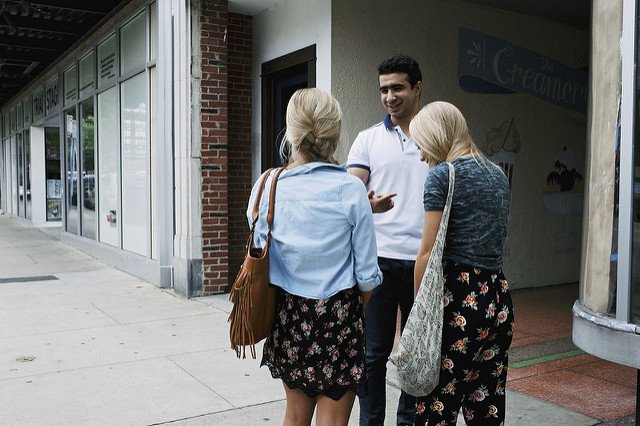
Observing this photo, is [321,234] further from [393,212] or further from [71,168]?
[71,168]

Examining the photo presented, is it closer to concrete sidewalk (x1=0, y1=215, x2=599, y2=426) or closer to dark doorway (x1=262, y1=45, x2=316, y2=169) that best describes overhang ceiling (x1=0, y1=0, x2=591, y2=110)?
dark doorway (x1=262, y1=45, x2=316, y2=169)

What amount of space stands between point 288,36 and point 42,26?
20.6 ft

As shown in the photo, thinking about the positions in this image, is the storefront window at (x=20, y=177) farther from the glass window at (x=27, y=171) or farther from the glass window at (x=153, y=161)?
the glass window at (x=153, y=161)

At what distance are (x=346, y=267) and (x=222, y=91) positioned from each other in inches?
223

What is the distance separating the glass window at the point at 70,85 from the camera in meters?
13.1

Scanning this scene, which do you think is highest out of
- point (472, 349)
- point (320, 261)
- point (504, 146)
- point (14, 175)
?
point (504, 146)

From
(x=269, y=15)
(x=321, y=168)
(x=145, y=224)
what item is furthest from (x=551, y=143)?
(x=321, y=168)

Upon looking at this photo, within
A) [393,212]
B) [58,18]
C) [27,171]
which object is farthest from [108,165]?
[27,171]

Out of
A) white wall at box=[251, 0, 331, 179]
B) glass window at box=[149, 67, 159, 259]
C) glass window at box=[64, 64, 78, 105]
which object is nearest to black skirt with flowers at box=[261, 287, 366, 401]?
white wall at box=[251, 0, 331, 179]

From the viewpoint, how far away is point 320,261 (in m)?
2.52

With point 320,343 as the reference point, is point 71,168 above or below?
above

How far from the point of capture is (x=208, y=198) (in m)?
7.81

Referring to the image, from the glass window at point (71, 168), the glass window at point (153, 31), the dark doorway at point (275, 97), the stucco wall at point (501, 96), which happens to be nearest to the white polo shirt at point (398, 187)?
the stucco wall at point (501, 96)

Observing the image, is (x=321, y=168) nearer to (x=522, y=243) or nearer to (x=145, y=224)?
(x=522, y=243)
